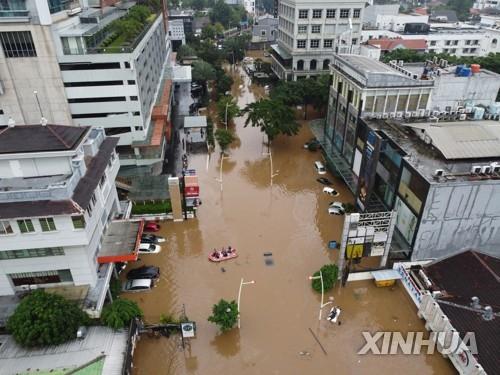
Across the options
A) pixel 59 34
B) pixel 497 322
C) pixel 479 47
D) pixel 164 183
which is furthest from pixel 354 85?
pixel 479 47

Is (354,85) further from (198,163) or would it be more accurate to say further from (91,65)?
(91,65)

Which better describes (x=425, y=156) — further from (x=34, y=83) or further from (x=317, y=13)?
(x=317, y=13)

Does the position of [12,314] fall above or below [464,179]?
below

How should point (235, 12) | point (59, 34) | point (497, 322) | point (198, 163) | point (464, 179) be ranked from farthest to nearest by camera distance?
point (235, 12), point (198, 163), point (59, 34), point (464, 179), point (497, 322)

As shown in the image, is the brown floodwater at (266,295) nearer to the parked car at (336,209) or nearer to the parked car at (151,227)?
the parked car at (336,209)

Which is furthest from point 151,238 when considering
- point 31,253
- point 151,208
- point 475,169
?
point 475,169

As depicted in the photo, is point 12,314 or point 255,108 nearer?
point 12,314
